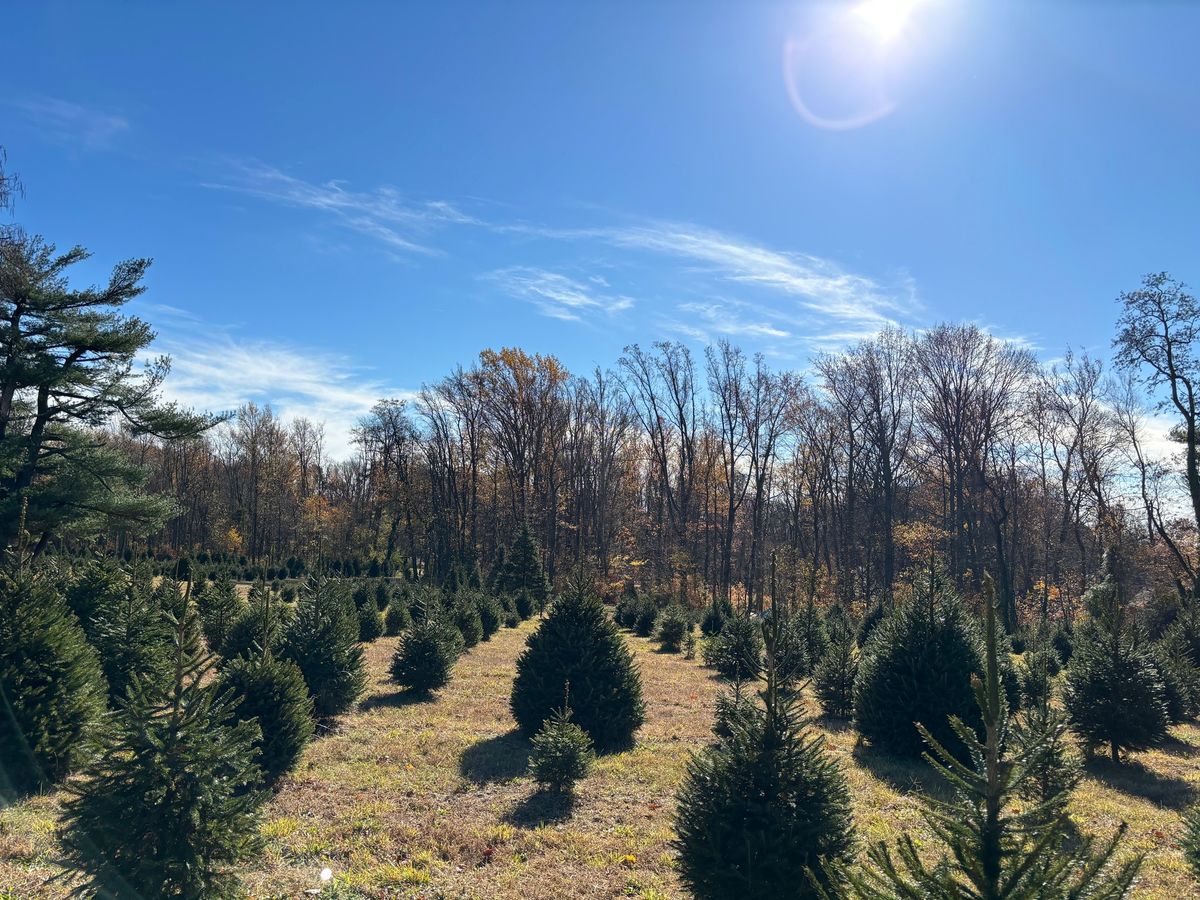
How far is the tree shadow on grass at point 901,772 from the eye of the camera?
8.09 meters

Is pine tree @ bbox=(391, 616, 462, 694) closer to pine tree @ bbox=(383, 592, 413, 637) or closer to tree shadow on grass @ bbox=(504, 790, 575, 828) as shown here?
tree shadow on grass @ bbox=(504, 790, 575, 828)

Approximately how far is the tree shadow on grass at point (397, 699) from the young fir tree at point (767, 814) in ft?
29.0

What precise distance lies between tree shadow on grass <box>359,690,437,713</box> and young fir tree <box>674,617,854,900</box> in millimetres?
8843

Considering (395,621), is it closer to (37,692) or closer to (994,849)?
(37,692)

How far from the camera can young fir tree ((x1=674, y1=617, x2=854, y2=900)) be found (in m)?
4.41

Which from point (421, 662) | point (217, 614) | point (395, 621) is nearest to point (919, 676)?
point (421, 662)

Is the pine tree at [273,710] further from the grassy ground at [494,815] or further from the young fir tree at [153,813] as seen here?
the young fir tree at [153,813]

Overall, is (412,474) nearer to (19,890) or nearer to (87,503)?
(87,503)

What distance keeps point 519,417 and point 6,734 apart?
37.9 meters

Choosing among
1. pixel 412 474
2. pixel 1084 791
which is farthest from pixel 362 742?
pixel 412 474

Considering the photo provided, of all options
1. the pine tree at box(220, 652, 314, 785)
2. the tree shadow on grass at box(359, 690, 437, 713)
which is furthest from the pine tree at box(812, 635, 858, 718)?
the pine tree at box(220, 652, 314, 785)

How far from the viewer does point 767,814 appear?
446 centimetres

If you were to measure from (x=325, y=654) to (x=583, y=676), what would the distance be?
4144 millimetres

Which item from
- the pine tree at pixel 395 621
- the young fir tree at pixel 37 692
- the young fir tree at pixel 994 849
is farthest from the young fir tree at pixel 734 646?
the young fir tree at pixel 994 849
